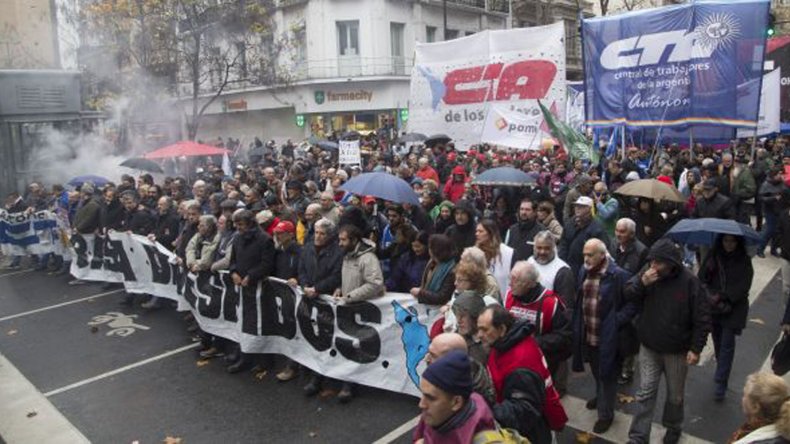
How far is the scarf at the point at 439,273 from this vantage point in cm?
504

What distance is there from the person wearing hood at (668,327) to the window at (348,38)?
28422 mm

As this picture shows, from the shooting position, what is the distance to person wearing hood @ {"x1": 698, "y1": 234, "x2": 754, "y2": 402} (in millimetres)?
5133

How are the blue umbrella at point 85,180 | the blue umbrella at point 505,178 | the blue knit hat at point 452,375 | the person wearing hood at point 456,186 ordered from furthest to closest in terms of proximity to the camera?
the blue umbrella at point 85,180 → the person wearing hood at point 456,186 → the blue umbrella at point 505,178 → the blue knit hat at point 452,375

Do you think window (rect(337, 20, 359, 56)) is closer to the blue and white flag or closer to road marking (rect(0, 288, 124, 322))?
the blue and white flag

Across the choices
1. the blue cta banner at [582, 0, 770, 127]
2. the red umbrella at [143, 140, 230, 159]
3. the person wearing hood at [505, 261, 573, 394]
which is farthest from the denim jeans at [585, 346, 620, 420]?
the red umbrella at [143, 140, 230, 159]

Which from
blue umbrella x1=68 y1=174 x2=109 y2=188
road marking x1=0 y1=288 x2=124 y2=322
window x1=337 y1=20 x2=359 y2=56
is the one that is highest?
window x1=337 y1=20 x2=359 y2=56

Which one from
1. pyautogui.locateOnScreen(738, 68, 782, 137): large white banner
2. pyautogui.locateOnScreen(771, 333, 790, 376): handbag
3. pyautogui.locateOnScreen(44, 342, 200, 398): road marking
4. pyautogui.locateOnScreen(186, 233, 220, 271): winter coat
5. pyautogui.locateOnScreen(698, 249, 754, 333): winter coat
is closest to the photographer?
pyautogui.locateOnScreen(771, 333, 790, 376): handbag

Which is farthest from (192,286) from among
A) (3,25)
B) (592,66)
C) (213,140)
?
(213,140)

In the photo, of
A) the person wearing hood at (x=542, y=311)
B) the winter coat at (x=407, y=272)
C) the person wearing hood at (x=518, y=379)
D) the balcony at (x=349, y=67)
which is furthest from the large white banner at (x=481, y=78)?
the balcony at (x=349, y=67)

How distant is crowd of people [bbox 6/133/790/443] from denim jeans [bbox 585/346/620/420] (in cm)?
1

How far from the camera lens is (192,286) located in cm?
731

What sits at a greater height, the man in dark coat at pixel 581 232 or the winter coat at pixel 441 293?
the man in dark coat at pixel 581 232

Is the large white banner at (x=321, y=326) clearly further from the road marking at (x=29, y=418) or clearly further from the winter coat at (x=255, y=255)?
the road marking at (x=29, y=418)

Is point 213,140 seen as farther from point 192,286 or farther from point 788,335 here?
point 788,335
